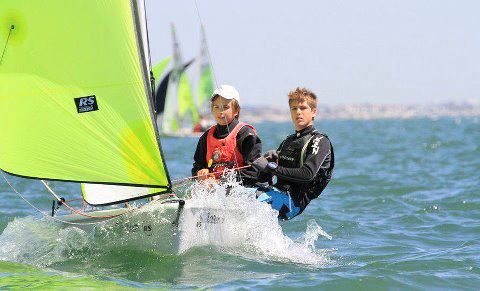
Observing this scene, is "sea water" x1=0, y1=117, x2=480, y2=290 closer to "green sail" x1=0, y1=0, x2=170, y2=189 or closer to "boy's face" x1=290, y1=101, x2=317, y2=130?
"green sail" x1=0, y1=0, x2=170, y2=189

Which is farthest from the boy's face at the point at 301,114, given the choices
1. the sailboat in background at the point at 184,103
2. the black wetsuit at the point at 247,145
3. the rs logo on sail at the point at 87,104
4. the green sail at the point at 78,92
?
the sailboat in background at the point at 184,103

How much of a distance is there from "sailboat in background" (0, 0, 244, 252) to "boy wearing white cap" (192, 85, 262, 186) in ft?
1.78

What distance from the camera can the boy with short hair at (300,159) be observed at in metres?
6.09

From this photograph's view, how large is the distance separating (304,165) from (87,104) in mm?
1684

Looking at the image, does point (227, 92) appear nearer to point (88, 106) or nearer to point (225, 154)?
point (225, 154)

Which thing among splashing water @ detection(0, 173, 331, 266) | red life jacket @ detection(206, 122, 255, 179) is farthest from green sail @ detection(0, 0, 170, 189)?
red life jacket @ detection(206, 122, 255, 179)

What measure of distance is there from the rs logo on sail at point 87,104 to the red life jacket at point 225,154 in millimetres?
1150

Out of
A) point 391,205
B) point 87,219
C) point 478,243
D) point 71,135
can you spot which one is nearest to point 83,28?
point 71,135

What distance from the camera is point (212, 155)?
6.29 m

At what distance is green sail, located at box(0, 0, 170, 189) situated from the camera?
546 cm

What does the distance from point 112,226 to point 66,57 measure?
49.7 inches

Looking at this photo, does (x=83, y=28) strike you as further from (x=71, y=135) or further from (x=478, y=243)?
(x=478, y=243)

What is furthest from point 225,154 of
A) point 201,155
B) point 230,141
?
point 201,155

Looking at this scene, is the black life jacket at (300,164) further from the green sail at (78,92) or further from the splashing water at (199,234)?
the green sail at (78,92)
